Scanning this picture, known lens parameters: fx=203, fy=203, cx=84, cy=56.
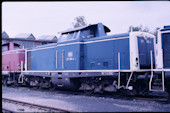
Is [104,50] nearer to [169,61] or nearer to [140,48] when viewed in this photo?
[140,48]

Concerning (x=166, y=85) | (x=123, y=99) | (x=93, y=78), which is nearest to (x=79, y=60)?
(x=93, y=78)

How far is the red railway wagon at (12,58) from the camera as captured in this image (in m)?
16.3

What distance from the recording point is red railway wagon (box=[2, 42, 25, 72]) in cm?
1630

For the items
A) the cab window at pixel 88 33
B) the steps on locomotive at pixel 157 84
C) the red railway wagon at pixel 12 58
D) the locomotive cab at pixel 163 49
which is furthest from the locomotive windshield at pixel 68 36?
the red railway wagon at pixel 12 58

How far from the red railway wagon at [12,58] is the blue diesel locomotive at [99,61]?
3.39m

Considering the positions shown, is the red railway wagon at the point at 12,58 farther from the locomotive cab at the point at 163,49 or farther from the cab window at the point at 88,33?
the locomotive cab at the point at 163,49

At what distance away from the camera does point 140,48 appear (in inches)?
372

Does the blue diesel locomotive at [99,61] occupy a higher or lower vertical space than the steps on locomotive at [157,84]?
higher

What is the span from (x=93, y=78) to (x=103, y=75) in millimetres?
686

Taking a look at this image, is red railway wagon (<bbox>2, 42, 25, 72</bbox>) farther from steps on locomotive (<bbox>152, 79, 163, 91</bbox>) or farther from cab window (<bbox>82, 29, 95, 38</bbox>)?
steps on locomotive (<bbox>152, 79, 163, 91</bbox>)

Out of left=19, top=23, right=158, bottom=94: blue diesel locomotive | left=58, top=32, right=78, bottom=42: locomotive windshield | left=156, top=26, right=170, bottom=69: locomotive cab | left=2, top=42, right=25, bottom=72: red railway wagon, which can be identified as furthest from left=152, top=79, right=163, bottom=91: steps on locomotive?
left=2, top=42, right=25, bottom=72: red railway wagon

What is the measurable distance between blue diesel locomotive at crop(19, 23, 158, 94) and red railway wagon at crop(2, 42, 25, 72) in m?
3.39

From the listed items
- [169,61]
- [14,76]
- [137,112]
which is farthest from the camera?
[14,76]

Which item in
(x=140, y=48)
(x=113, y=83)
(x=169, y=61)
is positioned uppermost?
(x=140, y=48)
